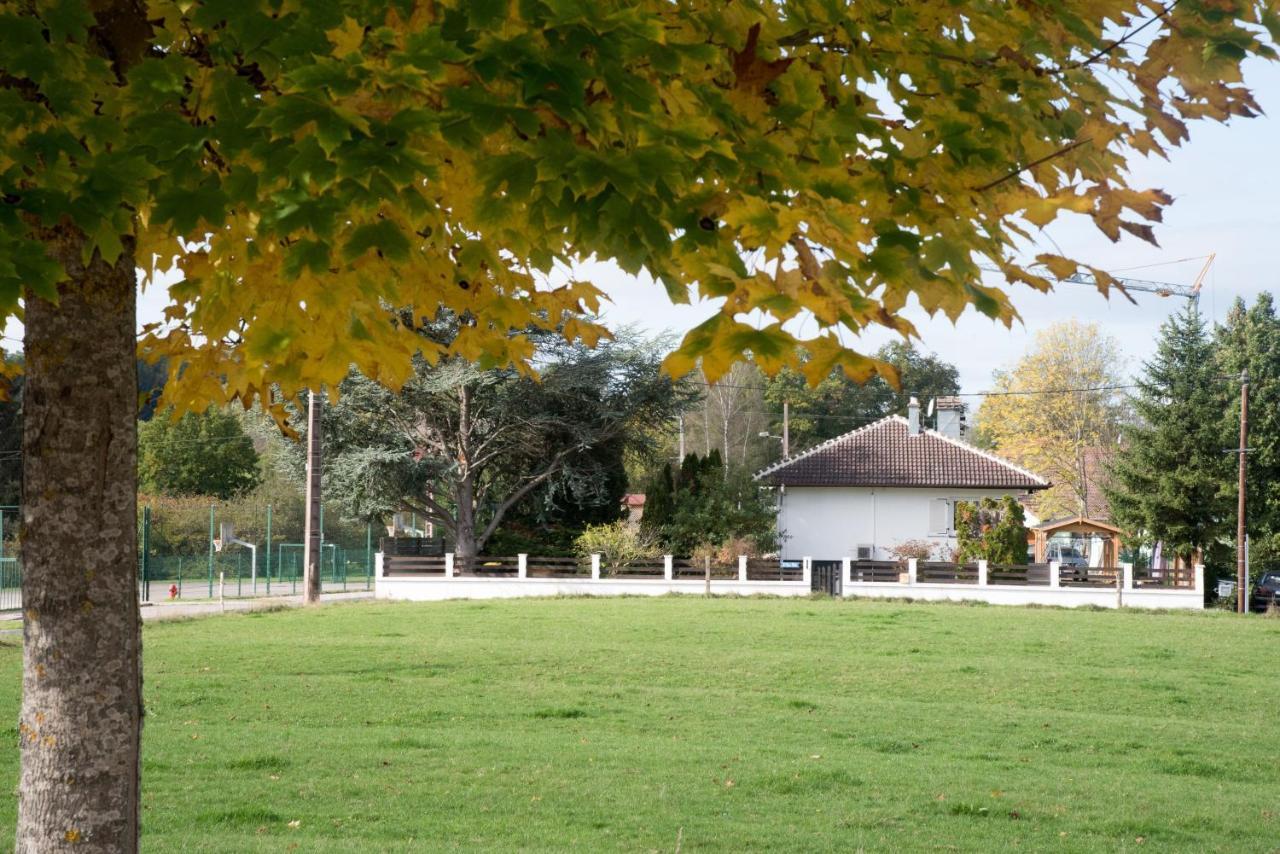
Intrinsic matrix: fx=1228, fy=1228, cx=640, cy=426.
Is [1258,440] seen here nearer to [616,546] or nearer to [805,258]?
[616,546]

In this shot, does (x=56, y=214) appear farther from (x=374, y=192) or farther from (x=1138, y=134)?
(x=1138, y=134)

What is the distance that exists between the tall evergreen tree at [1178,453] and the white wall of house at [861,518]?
6422mm

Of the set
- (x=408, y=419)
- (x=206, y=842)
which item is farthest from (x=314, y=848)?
(x=408, y=419)

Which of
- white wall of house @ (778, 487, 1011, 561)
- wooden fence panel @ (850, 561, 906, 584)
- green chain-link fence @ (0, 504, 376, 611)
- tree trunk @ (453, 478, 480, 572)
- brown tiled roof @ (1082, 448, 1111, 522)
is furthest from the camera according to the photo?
brown tiled roof @ (1082, 448, 1111, 522)

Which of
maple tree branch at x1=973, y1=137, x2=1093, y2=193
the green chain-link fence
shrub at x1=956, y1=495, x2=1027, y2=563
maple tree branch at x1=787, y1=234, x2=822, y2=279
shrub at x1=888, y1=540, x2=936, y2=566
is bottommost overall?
the green chain-link fence

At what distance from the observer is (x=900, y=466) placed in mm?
43188

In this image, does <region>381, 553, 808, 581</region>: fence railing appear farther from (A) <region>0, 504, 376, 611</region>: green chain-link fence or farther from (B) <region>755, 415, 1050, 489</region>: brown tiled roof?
(B) <region>755, 415, 1050, 489</region>: brown tiled roof

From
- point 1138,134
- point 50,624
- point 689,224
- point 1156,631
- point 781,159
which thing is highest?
point 1138,134

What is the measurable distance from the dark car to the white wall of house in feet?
31.2

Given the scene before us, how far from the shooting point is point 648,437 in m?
38.2

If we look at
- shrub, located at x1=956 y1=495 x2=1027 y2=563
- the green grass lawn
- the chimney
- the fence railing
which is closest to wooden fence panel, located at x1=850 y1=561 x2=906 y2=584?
the fence railing

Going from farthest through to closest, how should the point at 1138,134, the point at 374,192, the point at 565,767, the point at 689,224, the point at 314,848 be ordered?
the point at 565,767, the point at 314,848, the point at 1138,134, the point at 689,224, the point at 374,192

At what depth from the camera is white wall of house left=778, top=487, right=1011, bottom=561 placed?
42.4 metres

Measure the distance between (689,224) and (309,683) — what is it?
11.6 meters
